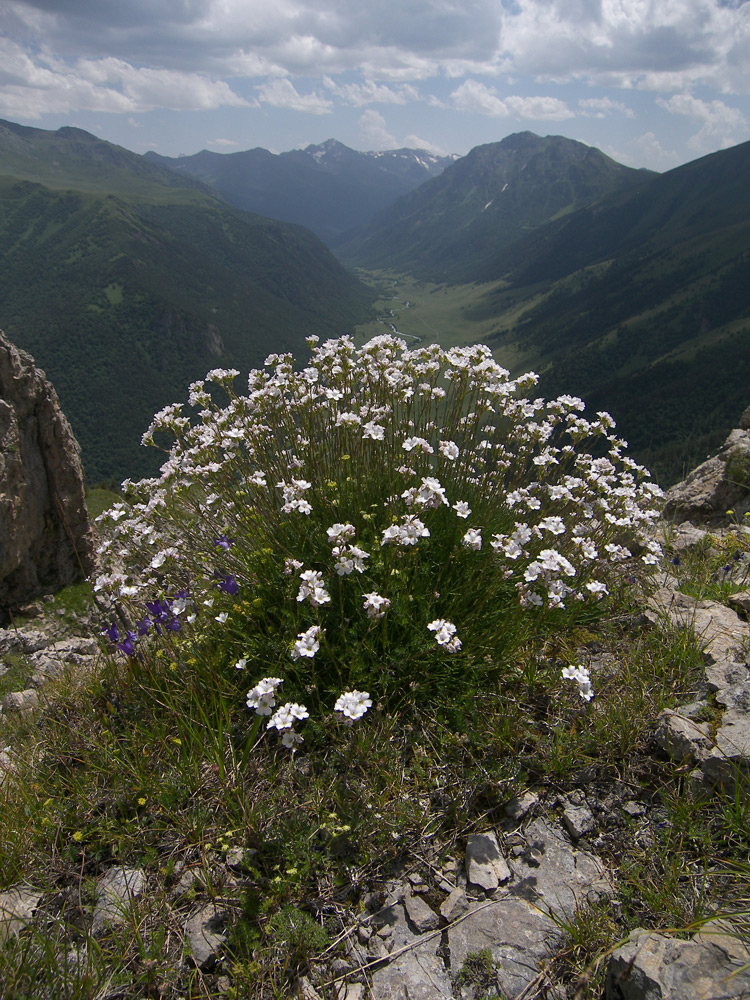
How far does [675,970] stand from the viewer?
2.74 meters

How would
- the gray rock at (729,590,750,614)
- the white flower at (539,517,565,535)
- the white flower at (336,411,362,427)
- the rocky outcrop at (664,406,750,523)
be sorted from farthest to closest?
the rocky outcrop at (664,406,750,523), the gray rock at (729,590,750,614), the white flower at (336,411,362,427), the white flower at (539,517,565,535)

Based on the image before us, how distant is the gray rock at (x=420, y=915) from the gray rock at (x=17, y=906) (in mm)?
2370

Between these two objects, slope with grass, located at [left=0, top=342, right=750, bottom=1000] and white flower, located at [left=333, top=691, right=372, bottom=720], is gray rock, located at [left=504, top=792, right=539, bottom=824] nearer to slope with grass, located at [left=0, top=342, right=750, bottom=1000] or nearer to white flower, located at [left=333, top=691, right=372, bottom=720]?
slope with grass, located at [left=0, top=342, right=750, bottom=1000]

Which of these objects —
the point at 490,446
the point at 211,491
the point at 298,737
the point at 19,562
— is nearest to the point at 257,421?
the point at 211,491

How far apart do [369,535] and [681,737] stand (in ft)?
10.3

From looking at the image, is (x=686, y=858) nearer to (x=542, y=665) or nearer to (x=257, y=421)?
(x=542, y=665)

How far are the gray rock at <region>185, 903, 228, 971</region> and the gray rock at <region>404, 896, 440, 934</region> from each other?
1169mm

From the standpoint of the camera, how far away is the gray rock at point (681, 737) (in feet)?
12.8

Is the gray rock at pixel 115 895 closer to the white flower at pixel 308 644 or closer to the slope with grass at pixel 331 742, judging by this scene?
the slope with grass at pixel 331 742

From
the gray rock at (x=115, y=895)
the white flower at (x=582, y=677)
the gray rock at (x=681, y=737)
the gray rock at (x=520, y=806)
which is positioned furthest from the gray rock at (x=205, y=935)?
the gray rock at (x=681, y=737)

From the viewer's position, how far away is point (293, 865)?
3.58 metres

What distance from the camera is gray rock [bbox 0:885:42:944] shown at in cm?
328

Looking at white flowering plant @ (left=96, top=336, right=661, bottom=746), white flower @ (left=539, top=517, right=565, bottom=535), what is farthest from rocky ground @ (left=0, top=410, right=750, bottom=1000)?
white flower @ (left=539, top=517, right=565, bottom=535)

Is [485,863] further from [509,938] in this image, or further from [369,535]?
[369,535]
